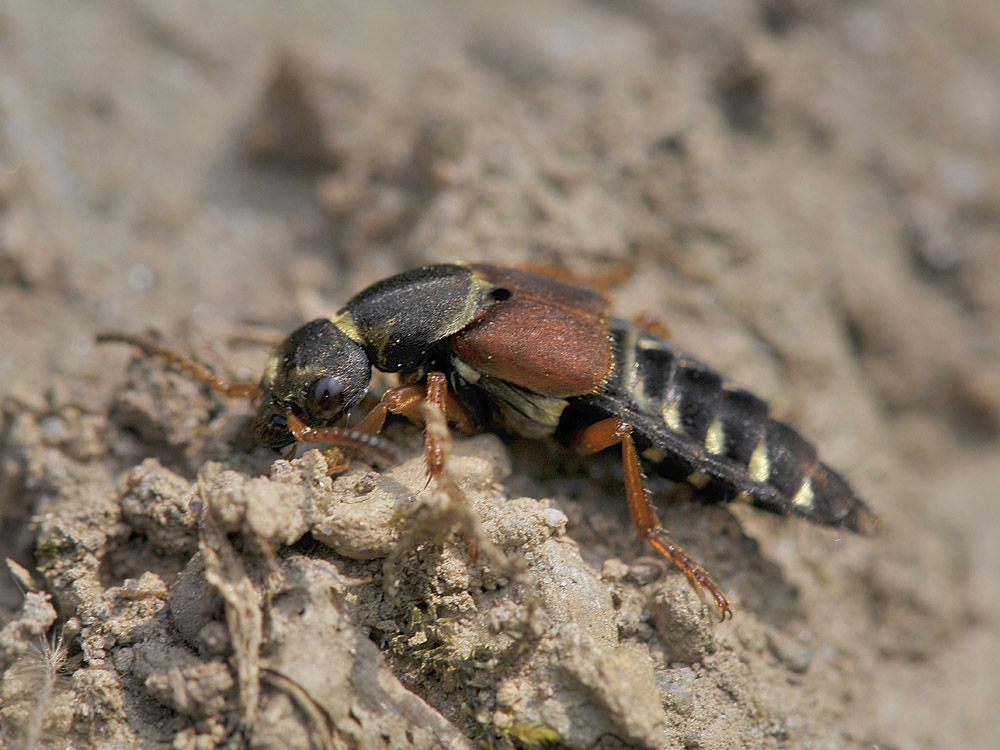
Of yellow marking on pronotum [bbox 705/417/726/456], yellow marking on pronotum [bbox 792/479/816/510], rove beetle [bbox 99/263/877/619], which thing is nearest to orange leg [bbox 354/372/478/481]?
rove beetle [bbox 99/263/877/619]

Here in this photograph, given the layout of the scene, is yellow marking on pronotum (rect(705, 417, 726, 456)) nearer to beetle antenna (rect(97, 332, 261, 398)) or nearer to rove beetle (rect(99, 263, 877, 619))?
rove beetle (rect(99, 263, 877, 619))

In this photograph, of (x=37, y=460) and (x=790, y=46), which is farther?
(x=790, y=46)

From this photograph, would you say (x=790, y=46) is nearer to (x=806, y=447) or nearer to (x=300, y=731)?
(x=806, y=447)

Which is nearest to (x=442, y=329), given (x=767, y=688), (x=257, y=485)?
(x=257, y=485)

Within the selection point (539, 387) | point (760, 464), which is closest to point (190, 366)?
point (539, 387)

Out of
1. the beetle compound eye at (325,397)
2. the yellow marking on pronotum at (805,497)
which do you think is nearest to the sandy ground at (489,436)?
the beetle compound eye at (325,397)

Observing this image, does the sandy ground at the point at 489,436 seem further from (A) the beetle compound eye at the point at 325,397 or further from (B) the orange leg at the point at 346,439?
(A) the beetle compound eye at the point at 325,397

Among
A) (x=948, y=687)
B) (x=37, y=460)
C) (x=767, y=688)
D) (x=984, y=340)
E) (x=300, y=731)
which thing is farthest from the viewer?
(x=984, y=340)
